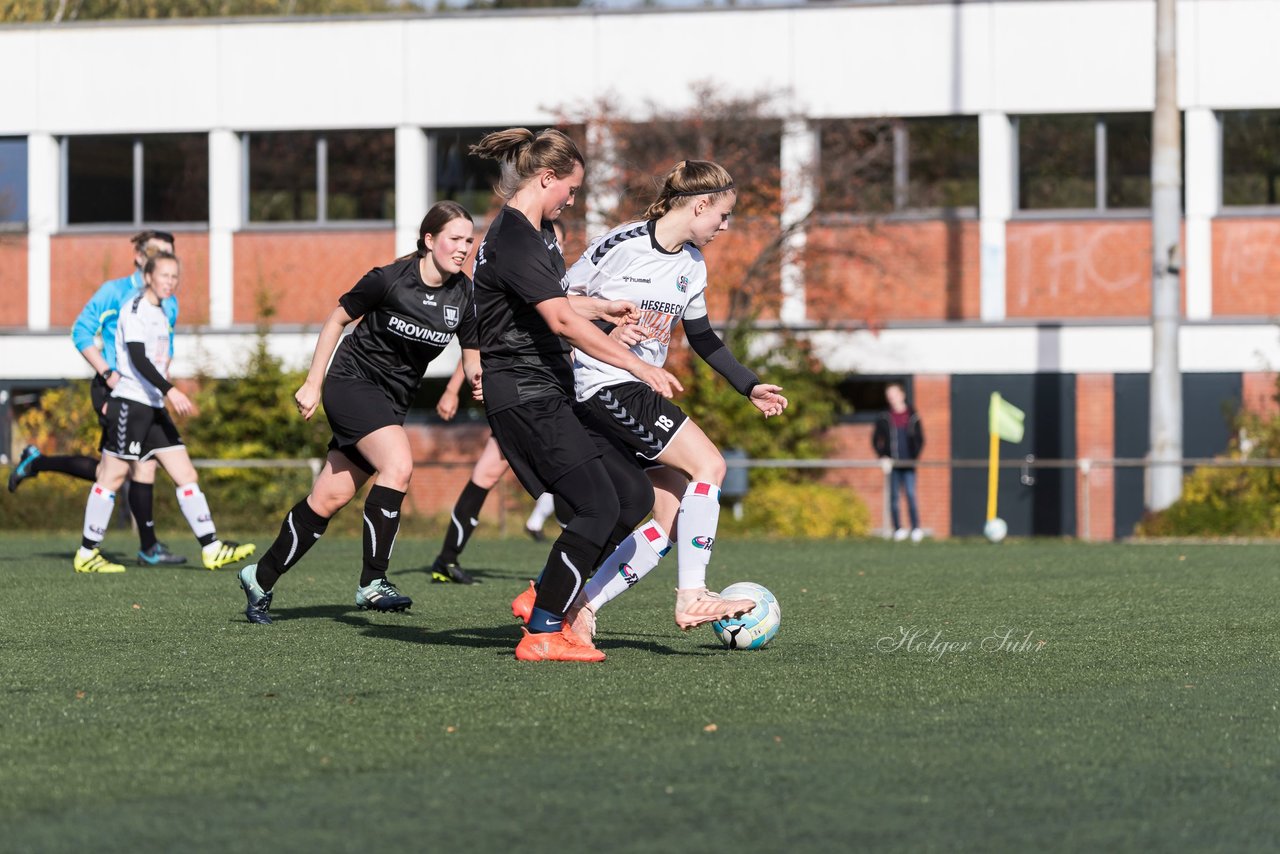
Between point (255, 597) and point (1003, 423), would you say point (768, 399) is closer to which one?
point (255, 597)

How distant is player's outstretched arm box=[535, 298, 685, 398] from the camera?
6430 millimetres

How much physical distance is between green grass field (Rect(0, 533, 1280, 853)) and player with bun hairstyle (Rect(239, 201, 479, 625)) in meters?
0.31

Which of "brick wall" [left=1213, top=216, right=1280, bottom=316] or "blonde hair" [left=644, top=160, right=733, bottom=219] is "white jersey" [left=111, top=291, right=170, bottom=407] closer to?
"blonde hair" [left=644, top=160, right=733, bottom=219]

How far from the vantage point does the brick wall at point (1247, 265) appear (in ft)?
81.2

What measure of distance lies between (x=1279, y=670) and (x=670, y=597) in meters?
4.13

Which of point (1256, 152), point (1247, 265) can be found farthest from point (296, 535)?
point (1256, 152)

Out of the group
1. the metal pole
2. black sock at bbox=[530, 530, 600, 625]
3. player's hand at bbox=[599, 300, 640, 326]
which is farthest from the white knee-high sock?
the metal pole

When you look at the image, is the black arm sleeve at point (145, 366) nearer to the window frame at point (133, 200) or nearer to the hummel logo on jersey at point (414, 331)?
the hummel logo on jersey at point (414, 331)

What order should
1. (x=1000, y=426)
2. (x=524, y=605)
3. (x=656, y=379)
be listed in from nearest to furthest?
(x=656, y=379) → (x=524, y=605) → (x=1000, y=426)

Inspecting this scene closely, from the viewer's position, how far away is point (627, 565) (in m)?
7.20

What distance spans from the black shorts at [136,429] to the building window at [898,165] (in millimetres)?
13404

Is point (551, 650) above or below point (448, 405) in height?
below

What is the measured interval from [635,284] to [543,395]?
611 mm

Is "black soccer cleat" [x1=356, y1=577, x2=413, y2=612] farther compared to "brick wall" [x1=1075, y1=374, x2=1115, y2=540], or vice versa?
"brick wall" [x1=1075, y1=374, x2=1115, y2=540]
